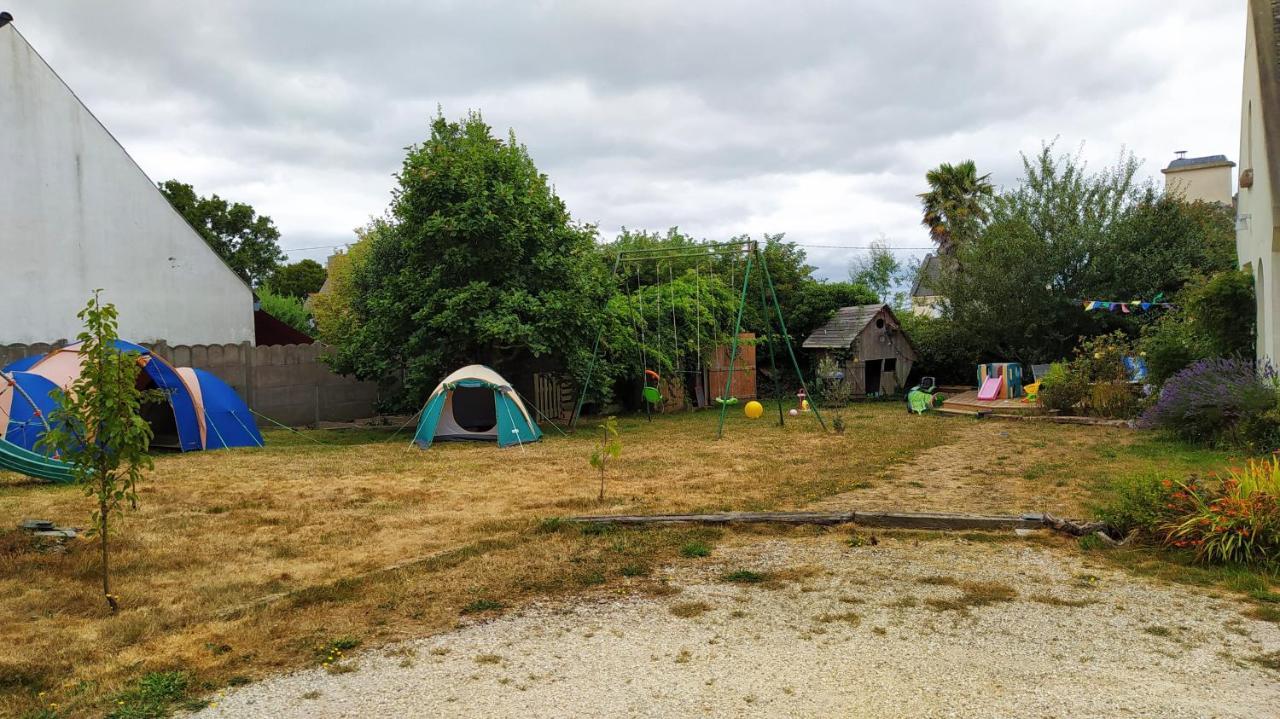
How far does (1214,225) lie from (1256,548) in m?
22.7

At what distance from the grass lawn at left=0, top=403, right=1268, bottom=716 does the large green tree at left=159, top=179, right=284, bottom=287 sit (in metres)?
33.4

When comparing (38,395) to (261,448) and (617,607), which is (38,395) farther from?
(617,607)

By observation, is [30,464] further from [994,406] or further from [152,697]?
[994,406]

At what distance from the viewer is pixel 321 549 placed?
7055 millimetres

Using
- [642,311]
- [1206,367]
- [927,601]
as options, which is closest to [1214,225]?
[1206,367]

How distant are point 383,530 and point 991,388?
56.9 feet

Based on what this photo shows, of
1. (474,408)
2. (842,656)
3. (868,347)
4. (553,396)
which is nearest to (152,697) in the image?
(842,656)

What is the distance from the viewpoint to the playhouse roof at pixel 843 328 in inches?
950

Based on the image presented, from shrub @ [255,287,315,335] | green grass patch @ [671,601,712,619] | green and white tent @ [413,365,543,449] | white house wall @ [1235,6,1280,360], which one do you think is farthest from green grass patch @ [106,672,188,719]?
shrub @ [255,287,315,335]

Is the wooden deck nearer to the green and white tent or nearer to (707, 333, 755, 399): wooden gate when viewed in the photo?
(707, 333, 755, 399): wooden gate

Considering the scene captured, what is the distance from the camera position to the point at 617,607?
5379 millimetres

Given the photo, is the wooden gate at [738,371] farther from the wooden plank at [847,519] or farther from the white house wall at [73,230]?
the wooden plank at [847,519]

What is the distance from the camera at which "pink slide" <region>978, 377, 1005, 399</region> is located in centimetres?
2097

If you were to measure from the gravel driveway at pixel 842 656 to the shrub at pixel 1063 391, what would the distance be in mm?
12681
